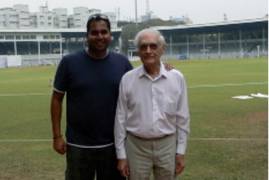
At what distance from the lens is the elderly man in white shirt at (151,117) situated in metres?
3.64

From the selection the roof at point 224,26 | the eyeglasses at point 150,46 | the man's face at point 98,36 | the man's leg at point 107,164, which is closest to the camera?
the eyeglasses at point 150,46

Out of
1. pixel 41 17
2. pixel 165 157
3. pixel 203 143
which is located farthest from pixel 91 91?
pixel 41 17

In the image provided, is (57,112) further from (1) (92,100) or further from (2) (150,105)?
(2) (150,105)

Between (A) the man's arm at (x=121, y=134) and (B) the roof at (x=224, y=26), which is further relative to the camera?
(B) the roof at (x=224, y=26)

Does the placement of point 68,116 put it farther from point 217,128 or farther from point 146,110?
point 217,128

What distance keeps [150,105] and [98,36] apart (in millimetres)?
649

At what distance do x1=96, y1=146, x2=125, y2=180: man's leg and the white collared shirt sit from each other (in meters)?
0.24

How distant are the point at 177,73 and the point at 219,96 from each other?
47.2ft

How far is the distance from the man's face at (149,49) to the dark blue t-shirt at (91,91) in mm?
370

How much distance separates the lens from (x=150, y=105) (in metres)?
3.65

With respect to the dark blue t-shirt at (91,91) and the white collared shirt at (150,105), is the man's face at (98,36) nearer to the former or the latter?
the dark blue t-shirt at (91,91)

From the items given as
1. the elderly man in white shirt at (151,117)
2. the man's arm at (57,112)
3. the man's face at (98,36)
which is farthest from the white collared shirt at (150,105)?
the man's arm at (57,112)

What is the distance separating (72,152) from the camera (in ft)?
13.3

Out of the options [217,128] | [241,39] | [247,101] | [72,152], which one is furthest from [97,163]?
[241,39]
